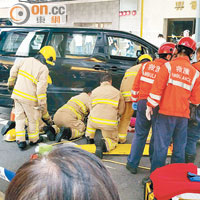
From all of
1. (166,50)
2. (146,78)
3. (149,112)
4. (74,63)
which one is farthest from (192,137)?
(74,63)

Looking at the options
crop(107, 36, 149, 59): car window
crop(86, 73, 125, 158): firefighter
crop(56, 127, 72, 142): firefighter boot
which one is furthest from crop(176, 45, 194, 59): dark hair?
crop(107, 36, 149, 59): car window

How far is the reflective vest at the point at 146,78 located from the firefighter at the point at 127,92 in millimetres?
862

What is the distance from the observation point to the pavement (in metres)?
3.17

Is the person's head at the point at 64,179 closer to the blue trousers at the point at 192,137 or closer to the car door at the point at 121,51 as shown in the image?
the blue trousers at the point at 192,137

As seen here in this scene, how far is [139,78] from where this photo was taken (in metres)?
3.59

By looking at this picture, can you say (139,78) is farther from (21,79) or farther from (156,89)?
(21,79)

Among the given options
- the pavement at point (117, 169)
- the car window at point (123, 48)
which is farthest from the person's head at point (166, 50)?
the car window at point (123, 48)

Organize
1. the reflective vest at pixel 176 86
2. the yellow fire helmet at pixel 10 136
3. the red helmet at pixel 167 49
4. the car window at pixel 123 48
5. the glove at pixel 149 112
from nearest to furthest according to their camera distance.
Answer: the reflective vest at pixel 176 86, the glove at pixel 149 112, the red helmet at pixel 167 49, the yellow fire helmet at pixel 10 136, the car window at pixel 123 48

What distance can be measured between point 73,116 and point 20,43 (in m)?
2.18

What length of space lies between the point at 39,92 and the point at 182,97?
2268 millimetres

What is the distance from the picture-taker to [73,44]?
575 centimetres

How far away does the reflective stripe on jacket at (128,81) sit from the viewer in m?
4.48

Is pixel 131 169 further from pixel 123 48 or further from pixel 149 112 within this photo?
pixel 123 48

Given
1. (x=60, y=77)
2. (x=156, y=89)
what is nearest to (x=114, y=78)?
(x=60, y=77)
